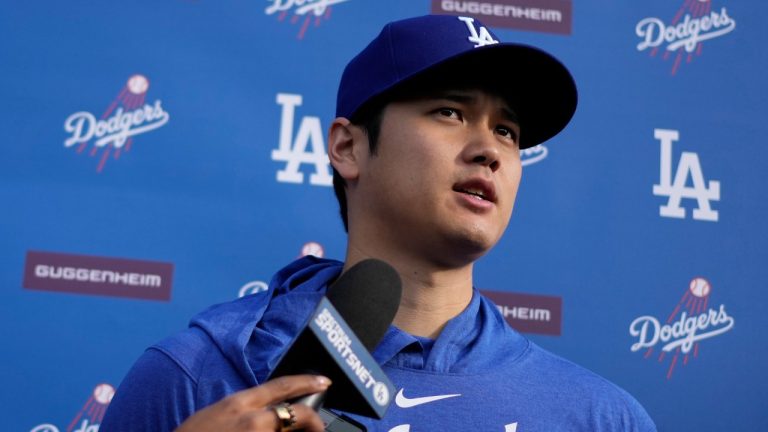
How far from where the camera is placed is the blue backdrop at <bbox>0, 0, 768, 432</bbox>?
2.02 meters

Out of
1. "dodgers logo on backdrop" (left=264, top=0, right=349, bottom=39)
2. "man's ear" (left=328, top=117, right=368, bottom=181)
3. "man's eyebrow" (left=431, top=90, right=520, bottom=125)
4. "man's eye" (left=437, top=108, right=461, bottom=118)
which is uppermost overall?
"dodgers logo on backdrop" (left=264, top=0, right=349, bottom=39)

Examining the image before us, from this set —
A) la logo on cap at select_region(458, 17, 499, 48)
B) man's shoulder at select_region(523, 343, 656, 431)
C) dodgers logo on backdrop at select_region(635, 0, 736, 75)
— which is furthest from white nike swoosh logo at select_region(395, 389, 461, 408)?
dodgers logo on backdrop at select_region(635, 0, 736, 75)

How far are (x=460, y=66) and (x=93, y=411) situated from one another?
3.90 feet

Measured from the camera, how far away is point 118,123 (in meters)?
2.12

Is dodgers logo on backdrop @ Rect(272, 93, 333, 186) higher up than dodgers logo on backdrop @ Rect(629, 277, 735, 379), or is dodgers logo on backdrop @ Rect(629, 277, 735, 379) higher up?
dodgers logo on backdrop @ Rect(272, 93, 333, 186)

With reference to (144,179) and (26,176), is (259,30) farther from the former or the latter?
(26,176)

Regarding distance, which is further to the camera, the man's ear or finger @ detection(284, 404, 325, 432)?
the man's ear

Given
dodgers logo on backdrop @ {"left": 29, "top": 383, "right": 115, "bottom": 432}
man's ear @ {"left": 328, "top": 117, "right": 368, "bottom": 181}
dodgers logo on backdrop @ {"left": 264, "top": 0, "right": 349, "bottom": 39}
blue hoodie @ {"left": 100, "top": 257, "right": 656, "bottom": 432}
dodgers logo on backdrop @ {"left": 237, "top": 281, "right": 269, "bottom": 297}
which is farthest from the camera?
dodgers logo on backdrop @ {"left": 264, "top": 0, "right": 349, "bottom": 39}

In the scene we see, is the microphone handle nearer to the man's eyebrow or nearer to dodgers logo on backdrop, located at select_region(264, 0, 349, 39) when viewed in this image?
the man's eyebrow

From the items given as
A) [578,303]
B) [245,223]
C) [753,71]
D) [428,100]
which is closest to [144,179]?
[245,223]

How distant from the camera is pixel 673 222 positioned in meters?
2.24

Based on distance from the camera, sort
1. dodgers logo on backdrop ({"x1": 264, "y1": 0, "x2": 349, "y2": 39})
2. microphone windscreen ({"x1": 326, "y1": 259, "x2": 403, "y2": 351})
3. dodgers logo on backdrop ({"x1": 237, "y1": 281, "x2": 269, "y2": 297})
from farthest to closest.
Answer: dodgers logo on backdrop ({"x1": 264, "y1": 0, "x2": 349, "y2": 39})
dodgers logo on backdrop ({"x1": 237, "y1": 281, "x2": 269, "y2": 297})
microphone windscreen ({"x1": 326, "y1": 259, "x2": 403, "y2": 351})

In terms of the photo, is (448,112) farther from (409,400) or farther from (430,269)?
(409,400)

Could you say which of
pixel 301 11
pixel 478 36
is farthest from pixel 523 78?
pixel 301 11
